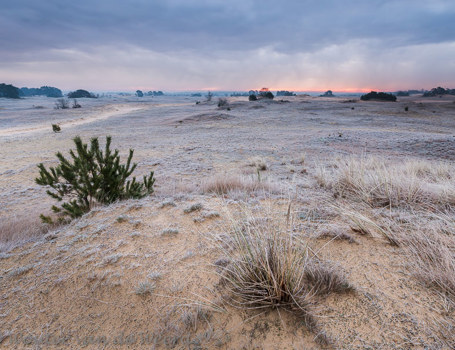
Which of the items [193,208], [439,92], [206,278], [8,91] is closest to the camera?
[206,278]

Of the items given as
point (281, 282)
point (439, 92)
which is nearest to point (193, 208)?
point (281, 282)

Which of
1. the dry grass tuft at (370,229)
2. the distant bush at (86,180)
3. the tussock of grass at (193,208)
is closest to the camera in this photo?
the dry grass tuft at (370,229)

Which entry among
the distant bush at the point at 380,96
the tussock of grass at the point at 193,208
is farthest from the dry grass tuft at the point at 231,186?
the distant bush at the point at 380,96

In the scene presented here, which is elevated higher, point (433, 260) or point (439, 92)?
point (439, 92)

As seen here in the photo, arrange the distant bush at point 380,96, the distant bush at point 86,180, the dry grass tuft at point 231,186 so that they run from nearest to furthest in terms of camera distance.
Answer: the distant bush at point 86,180 → the dry grass tuft at point 231,186 → the distant bush at point 380,96

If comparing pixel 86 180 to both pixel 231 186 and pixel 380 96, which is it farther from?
pixel 380 96

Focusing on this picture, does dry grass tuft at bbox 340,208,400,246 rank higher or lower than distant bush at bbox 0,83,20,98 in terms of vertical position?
lower

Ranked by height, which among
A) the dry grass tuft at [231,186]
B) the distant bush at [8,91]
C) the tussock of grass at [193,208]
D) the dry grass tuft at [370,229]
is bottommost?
the dry grass tuft at [231,186]

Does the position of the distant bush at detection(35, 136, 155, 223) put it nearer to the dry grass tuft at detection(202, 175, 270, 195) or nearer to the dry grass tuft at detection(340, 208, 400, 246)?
the dry grass tuft at detection(202, 175, 270, 195)

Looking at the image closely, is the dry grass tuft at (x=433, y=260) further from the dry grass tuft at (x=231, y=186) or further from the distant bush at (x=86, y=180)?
the distant bush at (x=86, y=180)

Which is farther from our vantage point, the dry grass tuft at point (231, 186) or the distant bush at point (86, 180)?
the dry grass tuft at point (231, 186)

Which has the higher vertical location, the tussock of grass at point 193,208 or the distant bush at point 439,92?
the distant bush at point 439,92

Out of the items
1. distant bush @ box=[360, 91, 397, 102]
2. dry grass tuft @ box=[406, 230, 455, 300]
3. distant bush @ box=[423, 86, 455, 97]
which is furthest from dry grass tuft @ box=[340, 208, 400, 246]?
distant bush @ box=[423, 86, 455, 97]

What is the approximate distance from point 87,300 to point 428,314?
2.99 meters
